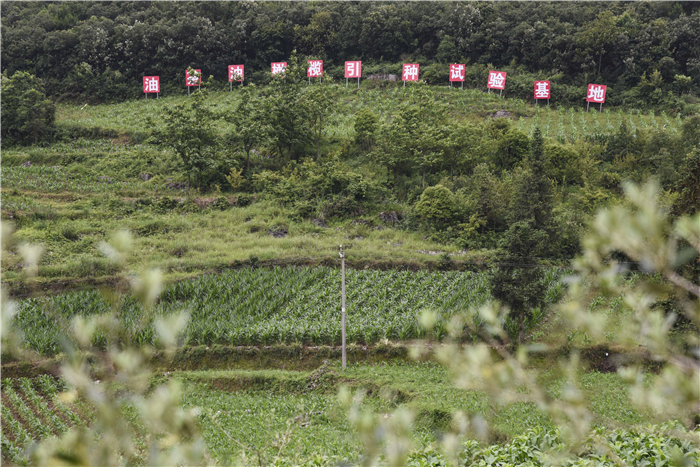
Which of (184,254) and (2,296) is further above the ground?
(2,296)

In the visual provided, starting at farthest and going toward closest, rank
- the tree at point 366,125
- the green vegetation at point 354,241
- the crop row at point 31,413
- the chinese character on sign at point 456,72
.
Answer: the chinese character on sign at point 456,72 < the tree at point 366,125 < the crop row at point 31,413 < the green vegetation at point 354,241

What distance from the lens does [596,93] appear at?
28.3 m

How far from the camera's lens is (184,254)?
647 inches

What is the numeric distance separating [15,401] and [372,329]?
7783 mm

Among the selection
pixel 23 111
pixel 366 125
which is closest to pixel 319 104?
pixel 366 125

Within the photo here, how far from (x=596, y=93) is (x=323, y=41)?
2032cm

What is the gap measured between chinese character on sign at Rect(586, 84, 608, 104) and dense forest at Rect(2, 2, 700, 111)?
344 cm

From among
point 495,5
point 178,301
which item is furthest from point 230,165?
point 495,5

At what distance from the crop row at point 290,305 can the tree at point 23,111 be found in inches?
749

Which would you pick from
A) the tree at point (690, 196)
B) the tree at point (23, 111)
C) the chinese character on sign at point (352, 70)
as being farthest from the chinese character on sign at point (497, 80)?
the tree at point (23, 111)

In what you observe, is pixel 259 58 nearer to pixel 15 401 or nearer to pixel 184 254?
pixel 184 254

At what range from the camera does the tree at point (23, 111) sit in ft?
91.1

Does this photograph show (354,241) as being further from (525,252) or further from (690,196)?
(690,196)

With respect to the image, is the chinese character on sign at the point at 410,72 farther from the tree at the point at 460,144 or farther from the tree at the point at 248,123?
the tree at the point at 460,144
